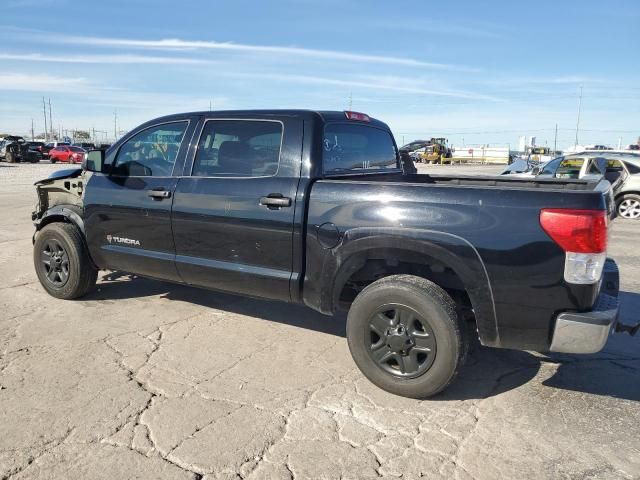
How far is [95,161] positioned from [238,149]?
65.5 inches

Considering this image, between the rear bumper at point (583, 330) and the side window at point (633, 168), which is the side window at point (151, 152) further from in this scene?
the side window at point (633, 168)

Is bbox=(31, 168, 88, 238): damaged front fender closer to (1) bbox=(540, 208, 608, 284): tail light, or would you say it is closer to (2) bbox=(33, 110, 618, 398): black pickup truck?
(2) bbox=(33, 110, 618, 398): black pickup truck

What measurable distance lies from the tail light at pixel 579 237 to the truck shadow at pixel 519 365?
1103mm

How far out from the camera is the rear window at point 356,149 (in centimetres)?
409

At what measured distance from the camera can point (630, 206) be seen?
1233 cm

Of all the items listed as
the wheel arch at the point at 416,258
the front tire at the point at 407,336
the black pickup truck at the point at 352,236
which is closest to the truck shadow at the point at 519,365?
the front tire at the point at 407,336

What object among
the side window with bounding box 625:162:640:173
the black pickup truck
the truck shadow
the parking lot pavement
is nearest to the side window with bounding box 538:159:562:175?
the side window with bounding box 625:162:640:173

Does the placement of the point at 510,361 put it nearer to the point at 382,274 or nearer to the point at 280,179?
the point at 382,274

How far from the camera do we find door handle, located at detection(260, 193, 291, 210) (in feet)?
12.4

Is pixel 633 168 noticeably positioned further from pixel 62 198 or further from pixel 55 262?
pixel 55 262

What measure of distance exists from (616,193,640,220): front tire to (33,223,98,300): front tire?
1174 cm

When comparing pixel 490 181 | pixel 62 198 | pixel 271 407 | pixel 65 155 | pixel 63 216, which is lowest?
pixel 271 407

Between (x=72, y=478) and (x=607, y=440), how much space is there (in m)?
2.83

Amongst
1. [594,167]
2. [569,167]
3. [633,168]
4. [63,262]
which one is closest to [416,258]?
[63,262]
